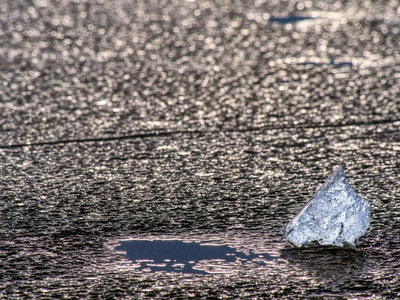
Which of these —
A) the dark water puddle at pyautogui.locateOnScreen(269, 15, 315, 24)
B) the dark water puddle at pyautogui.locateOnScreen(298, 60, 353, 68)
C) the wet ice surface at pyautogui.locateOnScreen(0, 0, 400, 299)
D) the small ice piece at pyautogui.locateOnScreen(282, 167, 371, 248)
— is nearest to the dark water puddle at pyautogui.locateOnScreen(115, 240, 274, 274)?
the wet ice surface at pyautogui.locateOnScreen(0, 0, 400, 299)

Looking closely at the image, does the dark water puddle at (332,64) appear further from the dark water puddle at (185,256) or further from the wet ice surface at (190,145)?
the dark water puddle at (185,256)

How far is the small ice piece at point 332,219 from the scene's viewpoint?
2.41 meters

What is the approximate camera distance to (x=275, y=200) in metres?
2.80

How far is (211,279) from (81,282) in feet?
1.31

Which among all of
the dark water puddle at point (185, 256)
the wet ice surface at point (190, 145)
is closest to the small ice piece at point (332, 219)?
the wet ice surface at point (190, 145)

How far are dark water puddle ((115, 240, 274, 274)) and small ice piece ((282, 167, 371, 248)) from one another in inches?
6.7

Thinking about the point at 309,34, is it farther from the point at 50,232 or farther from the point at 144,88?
the point at 50,232

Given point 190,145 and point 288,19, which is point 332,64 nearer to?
point 288,19

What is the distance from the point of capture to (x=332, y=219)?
2.43 meters

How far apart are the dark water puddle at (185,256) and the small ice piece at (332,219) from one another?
169 millimetres

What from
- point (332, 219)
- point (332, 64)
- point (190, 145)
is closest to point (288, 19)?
point (332, 64)

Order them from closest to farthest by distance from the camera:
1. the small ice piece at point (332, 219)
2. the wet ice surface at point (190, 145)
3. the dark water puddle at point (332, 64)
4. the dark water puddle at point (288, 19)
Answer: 1. the wet ice surface at point (190, 145)
2. the small ice piece at point (332, 219)
3. the dark water puddle at point (332, 64)
4. the dark water puddle at point (288, 19)

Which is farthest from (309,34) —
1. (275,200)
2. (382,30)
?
(275,200)

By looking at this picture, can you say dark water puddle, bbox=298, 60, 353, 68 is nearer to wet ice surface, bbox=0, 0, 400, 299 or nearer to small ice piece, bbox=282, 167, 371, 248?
wet ice surface, bbox=0, 0, 400, 299
